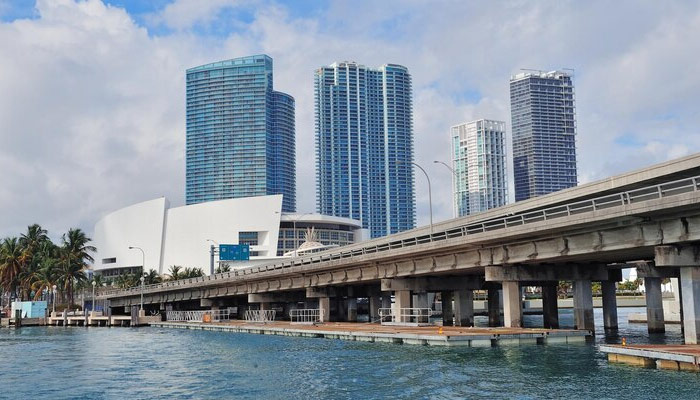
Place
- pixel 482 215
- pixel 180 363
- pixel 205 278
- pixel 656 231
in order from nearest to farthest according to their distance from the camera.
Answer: pixel 656 231 → pixel 180 363 → pixel 482 215 → pixel 205 278

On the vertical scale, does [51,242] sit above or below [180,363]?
above

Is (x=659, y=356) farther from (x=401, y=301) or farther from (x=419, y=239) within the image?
(x=401, y=301)

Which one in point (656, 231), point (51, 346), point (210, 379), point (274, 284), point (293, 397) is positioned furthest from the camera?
point (274, 284)

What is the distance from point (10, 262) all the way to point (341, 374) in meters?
122

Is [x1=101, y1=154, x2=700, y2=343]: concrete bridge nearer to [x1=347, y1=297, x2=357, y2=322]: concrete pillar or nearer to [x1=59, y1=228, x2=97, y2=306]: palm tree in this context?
[x1=347, y1=297, x2=357, y2=322]: concrete pillar

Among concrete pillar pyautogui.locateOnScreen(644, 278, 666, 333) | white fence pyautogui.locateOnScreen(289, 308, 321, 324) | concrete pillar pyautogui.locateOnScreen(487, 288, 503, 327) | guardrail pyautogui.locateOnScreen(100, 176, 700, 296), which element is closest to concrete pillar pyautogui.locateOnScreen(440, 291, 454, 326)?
concrete pillar pyautogui.locateOnScreen(487, 288, 503, 327)

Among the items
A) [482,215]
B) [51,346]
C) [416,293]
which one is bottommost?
[51,346]

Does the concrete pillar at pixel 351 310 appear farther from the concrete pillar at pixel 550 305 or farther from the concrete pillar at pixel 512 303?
the concrete pillar at pixel 512 303

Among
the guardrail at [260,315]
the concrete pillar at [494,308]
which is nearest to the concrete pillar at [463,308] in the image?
the concrete pillar at [494,308]

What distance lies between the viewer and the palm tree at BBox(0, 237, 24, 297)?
456 ft

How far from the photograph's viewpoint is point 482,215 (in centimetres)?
7150

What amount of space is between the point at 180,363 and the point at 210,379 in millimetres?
9501

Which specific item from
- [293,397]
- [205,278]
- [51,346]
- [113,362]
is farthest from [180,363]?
[205,278]

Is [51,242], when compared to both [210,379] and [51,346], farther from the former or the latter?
[210,379]
